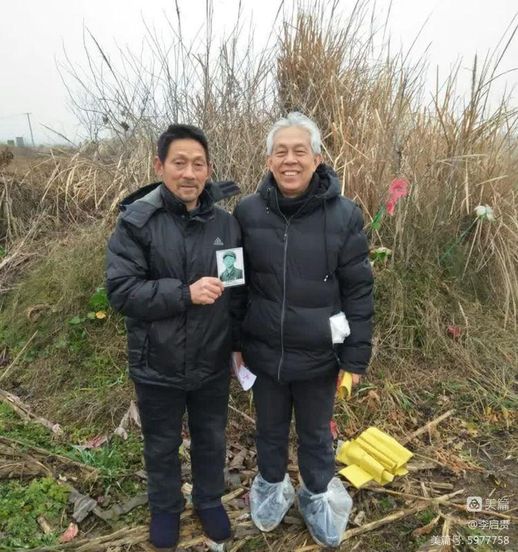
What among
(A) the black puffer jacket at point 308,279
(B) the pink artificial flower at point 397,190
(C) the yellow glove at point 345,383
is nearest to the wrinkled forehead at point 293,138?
(A) the black puffer jacket at point 308,279

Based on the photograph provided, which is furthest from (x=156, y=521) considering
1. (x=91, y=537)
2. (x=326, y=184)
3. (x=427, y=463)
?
(x=326, y=184)

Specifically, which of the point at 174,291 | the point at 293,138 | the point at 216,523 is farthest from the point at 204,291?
the point at 216,523

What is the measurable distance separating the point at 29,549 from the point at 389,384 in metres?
2.22

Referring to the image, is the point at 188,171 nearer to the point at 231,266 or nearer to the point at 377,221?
the point at 231,266

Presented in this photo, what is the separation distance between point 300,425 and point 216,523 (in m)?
0.59

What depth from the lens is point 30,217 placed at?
5387 millimetres

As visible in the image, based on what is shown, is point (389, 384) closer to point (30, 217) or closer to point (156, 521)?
point (156, 521)

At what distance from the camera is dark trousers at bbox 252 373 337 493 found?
196 centimetres

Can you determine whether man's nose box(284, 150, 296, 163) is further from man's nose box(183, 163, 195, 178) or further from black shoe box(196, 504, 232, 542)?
black shoe box(196, 504, 232, 542)

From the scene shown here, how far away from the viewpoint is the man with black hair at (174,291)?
1641 millimetres

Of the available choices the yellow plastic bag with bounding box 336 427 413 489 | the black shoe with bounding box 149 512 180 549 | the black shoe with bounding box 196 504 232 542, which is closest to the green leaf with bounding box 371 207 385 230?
the yellow plastic bag with bounding box 336 427 413 489

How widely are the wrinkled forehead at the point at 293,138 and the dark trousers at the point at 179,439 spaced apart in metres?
1.00

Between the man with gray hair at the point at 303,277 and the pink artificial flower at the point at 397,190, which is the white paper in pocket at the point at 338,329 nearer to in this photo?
the man with gray hair at the point at 303,277

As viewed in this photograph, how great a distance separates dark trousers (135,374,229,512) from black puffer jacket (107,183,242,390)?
0.43 feet
